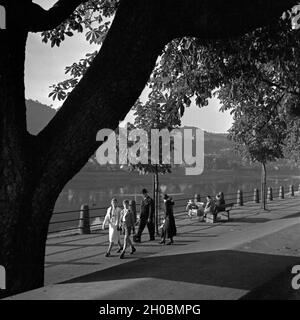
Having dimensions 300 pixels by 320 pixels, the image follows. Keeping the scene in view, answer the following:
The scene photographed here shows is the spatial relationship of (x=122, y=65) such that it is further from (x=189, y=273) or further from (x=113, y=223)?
(x=113, y=223)

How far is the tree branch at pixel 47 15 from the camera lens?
5535 mm

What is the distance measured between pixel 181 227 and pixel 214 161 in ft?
468

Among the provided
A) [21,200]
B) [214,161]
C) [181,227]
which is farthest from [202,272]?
[214,161]

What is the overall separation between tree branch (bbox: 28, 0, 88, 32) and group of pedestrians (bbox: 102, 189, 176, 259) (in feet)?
23.4

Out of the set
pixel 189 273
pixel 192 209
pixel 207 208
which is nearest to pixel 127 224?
pixel 189 273

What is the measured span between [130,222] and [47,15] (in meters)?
7.54

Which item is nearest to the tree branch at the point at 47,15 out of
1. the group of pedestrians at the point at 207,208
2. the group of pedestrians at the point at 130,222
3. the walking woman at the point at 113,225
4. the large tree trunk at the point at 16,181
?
the large tree trunk at the point at 16,181

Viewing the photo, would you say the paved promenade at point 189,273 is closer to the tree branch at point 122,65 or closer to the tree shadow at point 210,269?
the tree shadow at point 210,269

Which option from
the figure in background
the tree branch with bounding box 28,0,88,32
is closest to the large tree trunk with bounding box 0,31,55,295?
the tree branch with bounding box 28,0,88,32

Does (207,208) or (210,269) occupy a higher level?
(210,269)

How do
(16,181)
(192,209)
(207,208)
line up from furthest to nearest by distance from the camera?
1. (192,209)
2. (207,208)
3. (16,181)

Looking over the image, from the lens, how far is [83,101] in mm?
5184

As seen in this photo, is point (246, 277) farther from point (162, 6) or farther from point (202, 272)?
point (162, 6)

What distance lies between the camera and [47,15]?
5.70 m
